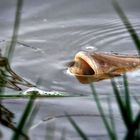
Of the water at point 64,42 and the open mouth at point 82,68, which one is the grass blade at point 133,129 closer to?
the water at point 64,42

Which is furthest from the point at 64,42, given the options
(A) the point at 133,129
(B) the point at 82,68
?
(A) the point at 133,129

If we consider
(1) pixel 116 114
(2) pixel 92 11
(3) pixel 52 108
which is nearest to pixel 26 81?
(3) pixel 52 108

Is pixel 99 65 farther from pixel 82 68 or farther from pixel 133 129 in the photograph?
pixel 133 129

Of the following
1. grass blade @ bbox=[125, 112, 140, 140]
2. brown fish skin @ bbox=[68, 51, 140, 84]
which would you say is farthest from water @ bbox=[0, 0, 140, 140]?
grass blade @ bbox=[125, 112, 140, 140]

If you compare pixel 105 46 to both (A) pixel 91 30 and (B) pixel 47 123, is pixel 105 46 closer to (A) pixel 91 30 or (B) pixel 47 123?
(A) pixel 91 30

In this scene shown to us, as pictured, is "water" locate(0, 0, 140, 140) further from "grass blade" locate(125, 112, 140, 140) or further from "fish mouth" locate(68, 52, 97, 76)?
"grass blade" locate(125, 112, 140, 140)

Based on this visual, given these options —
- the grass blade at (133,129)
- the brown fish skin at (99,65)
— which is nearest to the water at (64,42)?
the brown fish skin at (99,65)
